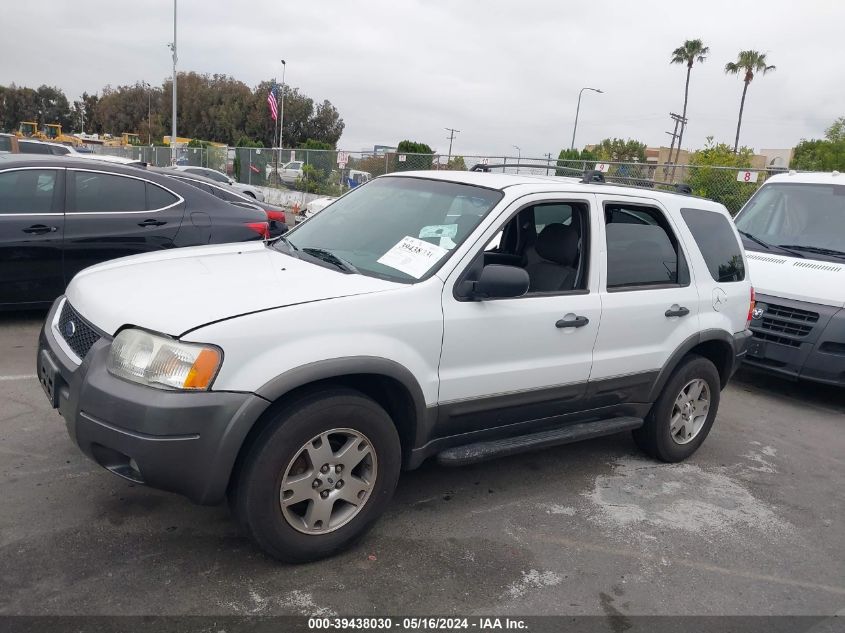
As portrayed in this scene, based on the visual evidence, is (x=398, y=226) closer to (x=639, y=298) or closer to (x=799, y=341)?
(x=639, y=298)

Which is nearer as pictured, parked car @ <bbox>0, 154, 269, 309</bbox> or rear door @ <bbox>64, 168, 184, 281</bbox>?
parked car @ <bbox>0, 154, 269, 309</bbox>

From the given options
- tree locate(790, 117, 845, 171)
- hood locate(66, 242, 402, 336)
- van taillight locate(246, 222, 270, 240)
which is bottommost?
van taillight locate(246, 222, 270, 240)

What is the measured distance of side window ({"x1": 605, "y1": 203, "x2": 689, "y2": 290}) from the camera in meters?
4.27

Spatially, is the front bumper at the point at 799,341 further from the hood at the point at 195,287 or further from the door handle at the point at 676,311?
the hood at the point at 195,287

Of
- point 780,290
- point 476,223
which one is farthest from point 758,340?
point 476,223

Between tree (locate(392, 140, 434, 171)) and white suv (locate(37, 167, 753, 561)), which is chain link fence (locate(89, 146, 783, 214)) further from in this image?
white suv (locate(37, 167, 753, 561))

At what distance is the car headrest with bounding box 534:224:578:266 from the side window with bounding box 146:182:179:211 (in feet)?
13.8

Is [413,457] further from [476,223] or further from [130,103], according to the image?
[130,103]

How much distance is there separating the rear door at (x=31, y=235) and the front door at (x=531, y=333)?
4.34 metres

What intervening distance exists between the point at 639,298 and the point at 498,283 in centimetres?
128

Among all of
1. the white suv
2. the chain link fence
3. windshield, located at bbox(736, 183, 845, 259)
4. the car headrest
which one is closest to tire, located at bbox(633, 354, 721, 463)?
the white suv

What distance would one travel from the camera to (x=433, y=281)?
346 centimetres

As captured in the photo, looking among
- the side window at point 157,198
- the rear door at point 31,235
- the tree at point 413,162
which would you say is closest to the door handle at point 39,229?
the rear door at point 31,235

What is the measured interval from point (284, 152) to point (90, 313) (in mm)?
25491
